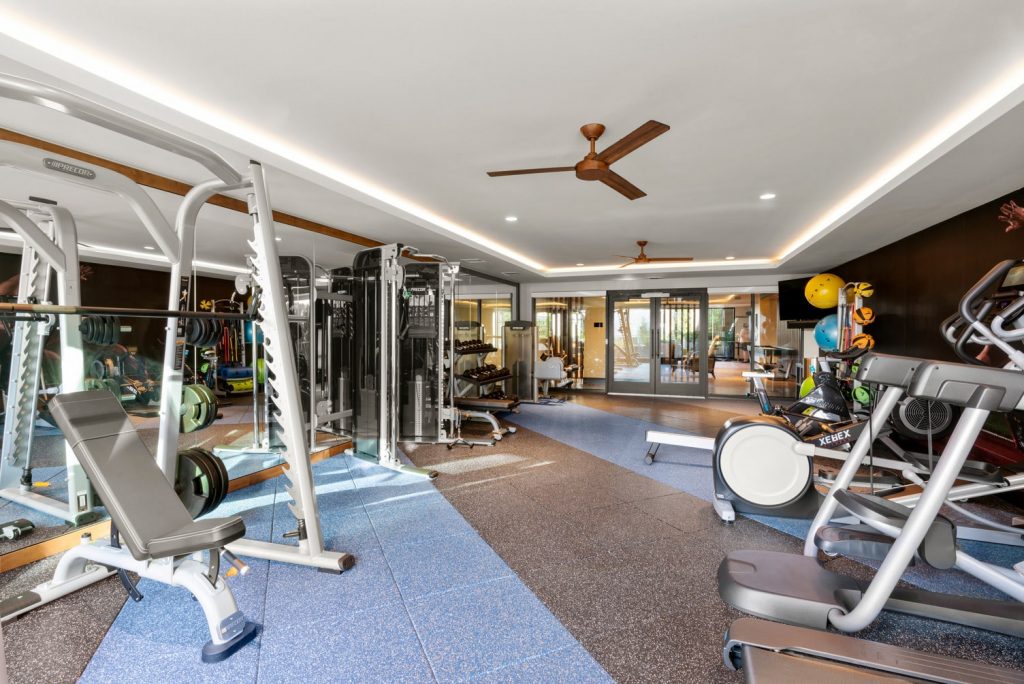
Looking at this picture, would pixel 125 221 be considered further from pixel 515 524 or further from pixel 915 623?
pixel 915 623

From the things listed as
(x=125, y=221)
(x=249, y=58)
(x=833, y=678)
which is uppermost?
(x=249, y=58)

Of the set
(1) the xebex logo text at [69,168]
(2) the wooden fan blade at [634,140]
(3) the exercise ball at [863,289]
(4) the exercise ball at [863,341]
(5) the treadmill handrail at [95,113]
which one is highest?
(2) the wooden fan blade at [634,140]

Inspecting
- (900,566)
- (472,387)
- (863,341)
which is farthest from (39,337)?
(863,341)

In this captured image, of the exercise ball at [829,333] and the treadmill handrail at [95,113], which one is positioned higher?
the treadmill handrail at [95,113]

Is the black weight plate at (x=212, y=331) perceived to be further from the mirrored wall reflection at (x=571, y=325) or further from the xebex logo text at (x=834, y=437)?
the mirrored wall reflection at (x=571, y=325)

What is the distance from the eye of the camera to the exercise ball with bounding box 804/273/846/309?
21.7 feet

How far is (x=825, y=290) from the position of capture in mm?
6707

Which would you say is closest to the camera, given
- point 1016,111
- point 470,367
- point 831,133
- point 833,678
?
point 833,678

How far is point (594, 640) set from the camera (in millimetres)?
1957

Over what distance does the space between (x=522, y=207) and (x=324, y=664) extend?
13.4 ft

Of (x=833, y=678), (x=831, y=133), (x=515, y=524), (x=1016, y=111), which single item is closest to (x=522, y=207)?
(x=831, y=133)

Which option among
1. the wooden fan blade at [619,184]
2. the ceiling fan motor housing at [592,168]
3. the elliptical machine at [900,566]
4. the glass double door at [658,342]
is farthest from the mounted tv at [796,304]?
the ceiling fan motor housing at [592,168]

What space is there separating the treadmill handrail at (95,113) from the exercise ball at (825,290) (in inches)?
287

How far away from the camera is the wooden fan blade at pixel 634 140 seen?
8.16ft
